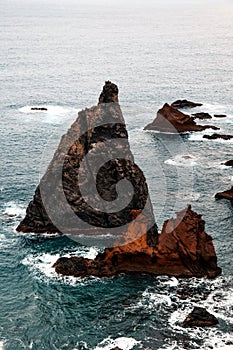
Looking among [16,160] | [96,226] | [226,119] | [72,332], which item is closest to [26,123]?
[16,160]

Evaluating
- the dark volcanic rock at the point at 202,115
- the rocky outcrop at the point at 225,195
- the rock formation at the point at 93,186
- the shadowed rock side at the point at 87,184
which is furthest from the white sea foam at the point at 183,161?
the dark volcanic rock at the point at 202,115

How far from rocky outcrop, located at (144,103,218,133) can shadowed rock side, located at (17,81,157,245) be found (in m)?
52.4

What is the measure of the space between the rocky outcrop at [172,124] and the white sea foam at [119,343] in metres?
83.5

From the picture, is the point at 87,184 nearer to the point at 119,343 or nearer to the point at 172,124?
the point at 119,343

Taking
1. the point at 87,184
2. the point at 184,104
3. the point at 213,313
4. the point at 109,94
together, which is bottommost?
the point at 213,313

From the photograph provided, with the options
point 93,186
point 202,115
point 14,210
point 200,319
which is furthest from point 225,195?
point 202,115

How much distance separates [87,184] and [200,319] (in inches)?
1181

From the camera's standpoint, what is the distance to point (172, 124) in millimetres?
136000

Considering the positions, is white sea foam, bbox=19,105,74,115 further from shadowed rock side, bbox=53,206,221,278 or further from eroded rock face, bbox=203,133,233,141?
shadowed rock side, bbox=53,206,221,278

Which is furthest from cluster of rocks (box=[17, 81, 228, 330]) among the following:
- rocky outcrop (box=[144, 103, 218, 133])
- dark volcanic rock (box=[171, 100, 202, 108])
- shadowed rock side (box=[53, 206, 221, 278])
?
dark volcanic rock (box=[171, 100, 202, 108])

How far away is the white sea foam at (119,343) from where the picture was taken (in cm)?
5659

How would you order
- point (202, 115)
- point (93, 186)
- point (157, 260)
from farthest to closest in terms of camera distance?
point (202, 115) < point (93, 186) < point (157, 260)

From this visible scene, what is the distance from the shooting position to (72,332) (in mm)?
59312

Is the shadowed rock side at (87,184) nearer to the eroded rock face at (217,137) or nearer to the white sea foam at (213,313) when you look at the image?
the white sea foam at (213,313)
